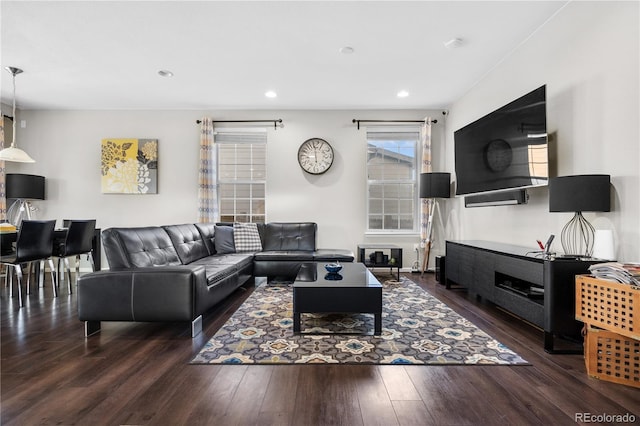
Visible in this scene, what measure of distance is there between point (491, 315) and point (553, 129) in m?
1.80

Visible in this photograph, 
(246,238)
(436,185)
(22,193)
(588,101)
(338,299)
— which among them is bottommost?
(338,299)

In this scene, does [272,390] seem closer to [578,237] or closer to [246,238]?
[578,237]

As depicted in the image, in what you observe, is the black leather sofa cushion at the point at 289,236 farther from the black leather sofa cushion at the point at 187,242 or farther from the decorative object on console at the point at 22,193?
the decorative object on console at the point at 22,193

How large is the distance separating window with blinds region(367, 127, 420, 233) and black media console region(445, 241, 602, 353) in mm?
1861

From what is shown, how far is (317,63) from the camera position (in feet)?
11.9

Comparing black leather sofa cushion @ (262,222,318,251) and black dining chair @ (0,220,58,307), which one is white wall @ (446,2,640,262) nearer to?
black leather sofa cushion @ (262,222,318,251)

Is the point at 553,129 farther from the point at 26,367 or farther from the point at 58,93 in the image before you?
the point at 58,93

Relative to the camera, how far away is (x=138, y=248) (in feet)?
9.25

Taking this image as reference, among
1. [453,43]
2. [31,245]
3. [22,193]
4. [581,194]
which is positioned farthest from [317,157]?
[22,193]

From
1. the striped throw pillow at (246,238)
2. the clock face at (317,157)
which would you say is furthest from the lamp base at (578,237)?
the striped throw pillow at (246,238)

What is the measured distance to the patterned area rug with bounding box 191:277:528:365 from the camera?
203 centimetres

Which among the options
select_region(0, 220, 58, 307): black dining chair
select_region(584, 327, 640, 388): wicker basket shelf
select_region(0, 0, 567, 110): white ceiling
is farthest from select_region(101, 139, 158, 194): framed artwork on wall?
select_region(584, 327, 640, 388): wicker basket shelf

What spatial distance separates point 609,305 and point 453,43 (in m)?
2.65

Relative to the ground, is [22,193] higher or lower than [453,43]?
lower
